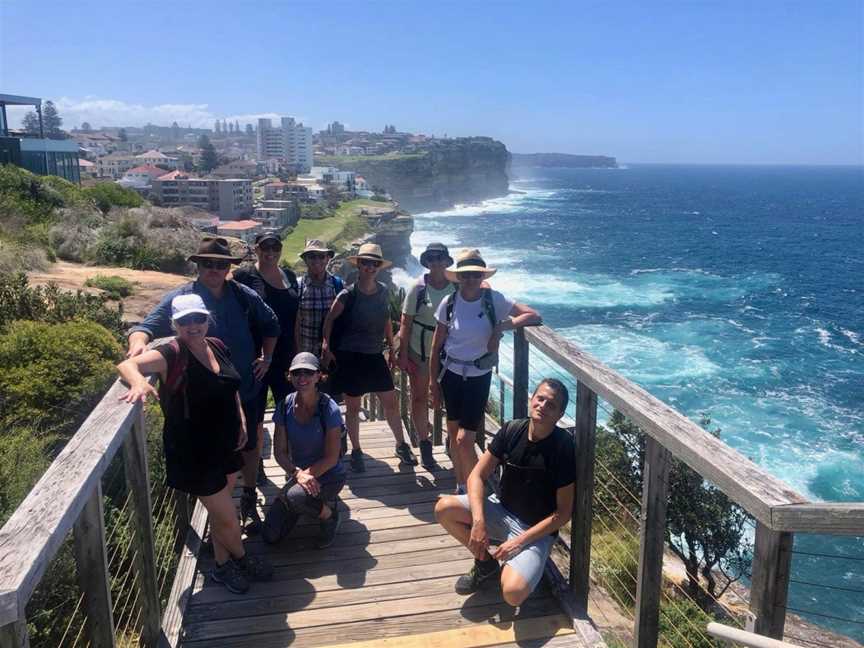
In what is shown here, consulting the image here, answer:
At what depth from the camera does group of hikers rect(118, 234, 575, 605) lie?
3.17m

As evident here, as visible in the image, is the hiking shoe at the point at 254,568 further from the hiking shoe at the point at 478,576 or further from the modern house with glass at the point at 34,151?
the modern house with glass at the point at 34,151

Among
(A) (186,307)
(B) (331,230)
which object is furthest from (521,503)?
(B) (331,230)

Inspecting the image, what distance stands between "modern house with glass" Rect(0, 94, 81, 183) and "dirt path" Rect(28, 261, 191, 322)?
1940 cm

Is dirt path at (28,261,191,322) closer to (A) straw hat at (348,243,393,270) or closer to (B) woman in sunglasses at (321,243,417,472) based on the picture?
(B) woman in sunglasses at (321,243,417,472)

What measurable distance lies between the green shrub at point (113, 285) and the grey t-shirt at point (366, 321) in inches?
508

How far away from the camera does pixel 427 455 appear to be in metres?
5.07

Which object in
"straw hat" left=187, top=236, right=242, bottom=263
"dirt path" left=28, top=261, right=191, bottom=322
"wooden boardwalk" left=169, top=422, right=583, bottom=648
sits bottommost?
"dirt path" left=28, top=261, right=191, bottom=322

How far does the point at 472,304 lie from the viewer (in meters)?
4.01

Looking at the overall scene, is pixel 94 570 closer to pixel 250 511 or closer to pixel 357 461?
pixel 250 511

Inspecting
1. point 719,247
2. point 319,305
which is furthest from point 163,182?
point 319,305

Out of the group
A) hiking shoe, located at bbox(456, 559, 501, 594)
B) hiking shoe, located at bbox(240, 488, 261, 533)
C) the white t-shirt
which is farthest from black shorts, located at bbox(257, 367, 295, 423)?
Answer: hiking shoe, located at bbox(456, 559, 501, 594)

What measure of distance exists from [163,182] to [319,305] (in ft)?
300

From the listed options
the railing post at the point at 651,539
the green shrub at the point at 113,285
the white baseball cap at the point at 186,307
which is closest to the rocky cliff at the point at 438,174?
the green shrub at the point at 113,285

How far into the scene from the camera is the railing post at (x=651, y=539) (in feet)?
8.51
